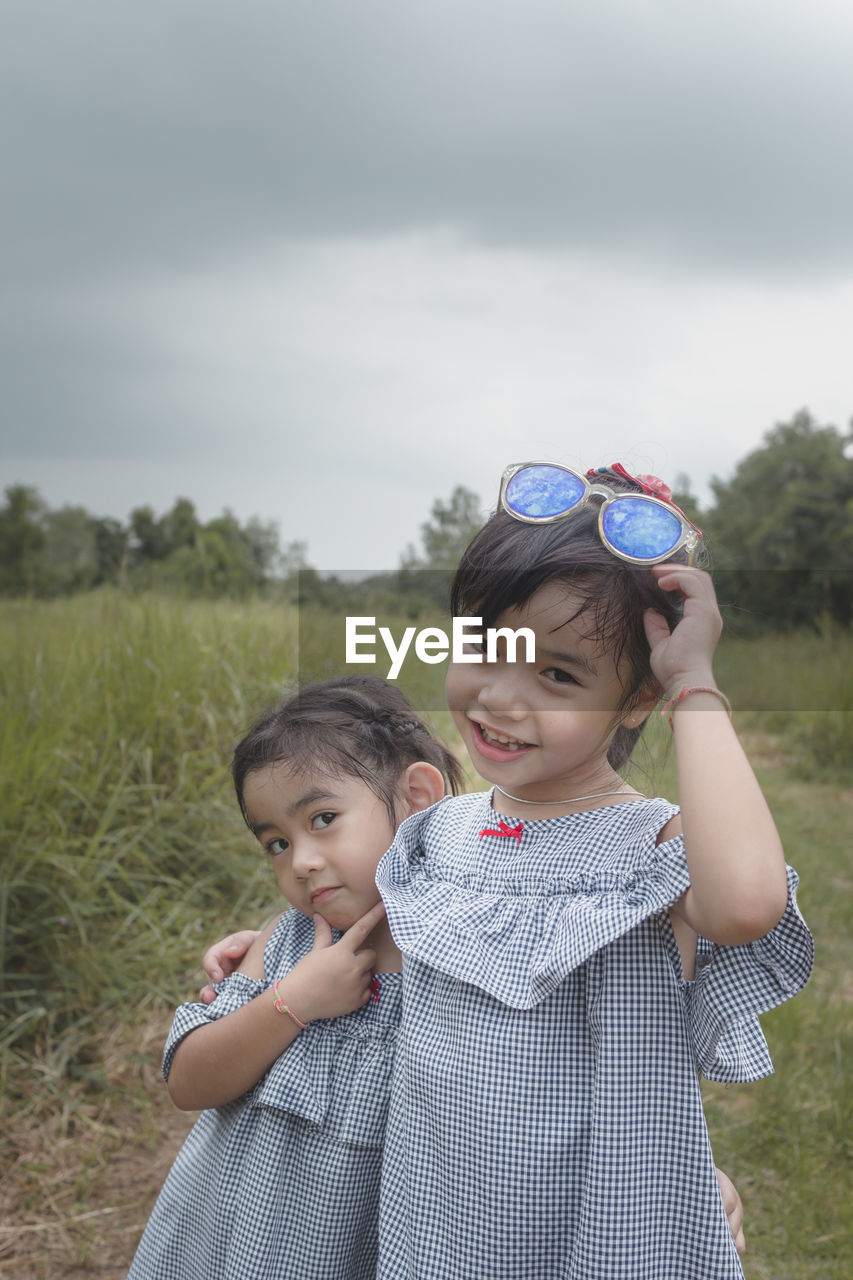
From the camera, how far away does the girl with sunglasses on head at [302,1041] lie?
55.7 inches

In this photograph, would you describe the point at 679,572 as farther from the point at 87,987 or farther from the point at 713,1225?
the point at 87,987

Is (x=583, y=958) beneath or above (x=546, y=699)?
beneath

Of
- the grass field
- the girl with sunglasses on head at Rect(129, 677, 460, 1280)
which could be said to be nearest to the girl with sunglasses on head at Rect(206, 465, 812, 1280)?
the girl with sunglasses on head at Rect(129, 677, 460, 1280)

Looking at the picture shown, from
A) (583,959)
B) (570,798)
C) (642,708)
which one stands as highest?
(642,708)

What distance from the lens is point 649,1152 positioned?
1192 mm

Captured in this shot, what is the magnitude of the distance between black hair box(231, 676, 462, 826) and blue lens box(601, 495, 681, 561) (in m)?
0.51

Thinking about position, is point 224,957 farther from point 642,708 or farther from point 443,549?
point 443,549

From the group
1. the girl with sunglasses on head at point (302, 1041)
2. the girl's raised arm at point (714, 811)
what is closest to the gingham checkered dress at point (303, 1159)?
the girl with sunglasses on head at point (302, 1041)

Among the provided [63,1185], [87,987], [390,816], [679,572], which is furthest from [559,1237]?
[87,987]

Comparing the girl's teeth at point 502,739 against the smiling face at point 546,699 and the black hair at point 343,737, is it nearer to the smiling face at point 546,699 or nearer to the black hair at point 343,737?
the smiling face at point 546,699

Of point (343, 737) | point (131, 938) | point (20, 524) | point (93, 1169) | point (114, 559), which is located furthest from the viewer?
point (20, 524)

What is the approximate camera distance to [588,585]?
1.26 metres

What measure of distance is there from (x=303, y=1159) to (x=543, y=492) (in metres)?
0.94

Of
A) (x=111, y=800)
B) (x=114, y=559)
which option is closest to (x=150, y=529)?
(x=114, y=559)
